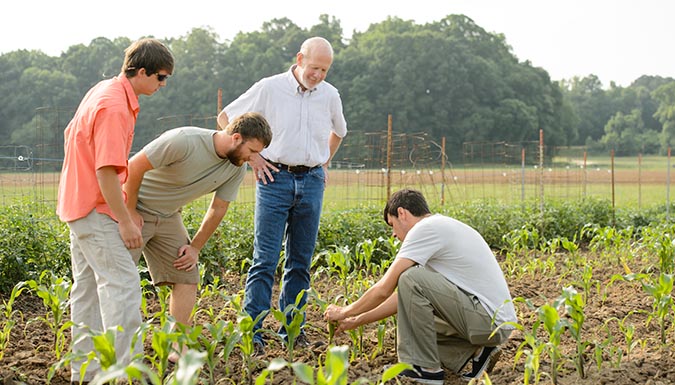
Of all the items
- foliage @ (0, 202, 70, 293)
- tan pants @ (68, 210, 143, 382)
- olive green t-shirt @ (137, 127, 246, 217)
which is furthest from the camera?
foliage @ (0, 202, 70, 293)

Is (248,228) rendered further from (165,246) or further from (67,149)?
(67,149)

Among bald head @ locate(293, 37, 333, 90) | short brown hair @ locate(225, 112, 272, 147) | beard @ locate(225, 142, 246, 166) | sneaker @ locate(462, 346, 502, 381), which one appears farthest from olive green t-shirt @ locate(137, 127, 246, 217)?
sneaker @ locate(462, 346, 502, 381)

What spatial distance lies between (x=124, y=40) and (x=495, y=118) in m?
25.9

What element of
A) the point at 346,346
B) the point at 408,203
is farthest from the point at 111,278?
the point at 408,203

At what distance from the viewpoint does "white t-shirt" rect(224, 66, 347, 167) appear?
4.37 meters

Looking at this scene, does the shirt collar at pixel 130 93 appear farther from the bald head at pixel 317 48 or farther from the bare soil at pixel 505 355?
the bare soil at pixel 505 355

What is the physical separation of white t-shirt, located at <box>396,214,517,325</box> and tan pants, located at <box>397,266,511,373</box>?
0.06 m

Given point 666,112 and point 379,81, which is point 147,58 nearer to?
point 379,81

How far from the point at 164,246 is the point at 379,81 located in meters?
46.0

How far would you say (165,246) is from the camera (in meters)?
3.83

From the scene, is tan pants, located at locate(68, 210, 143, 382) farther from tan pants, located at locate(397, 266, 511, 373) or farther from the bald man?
tan pants, located at locate(397, 266, 511, 373)

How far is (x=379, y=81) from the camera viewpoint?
49062mm

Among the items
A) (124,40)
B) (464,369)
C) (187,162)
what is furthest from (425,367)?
(124,40)

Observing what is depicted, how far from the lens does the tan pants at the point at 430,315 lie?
372cm
